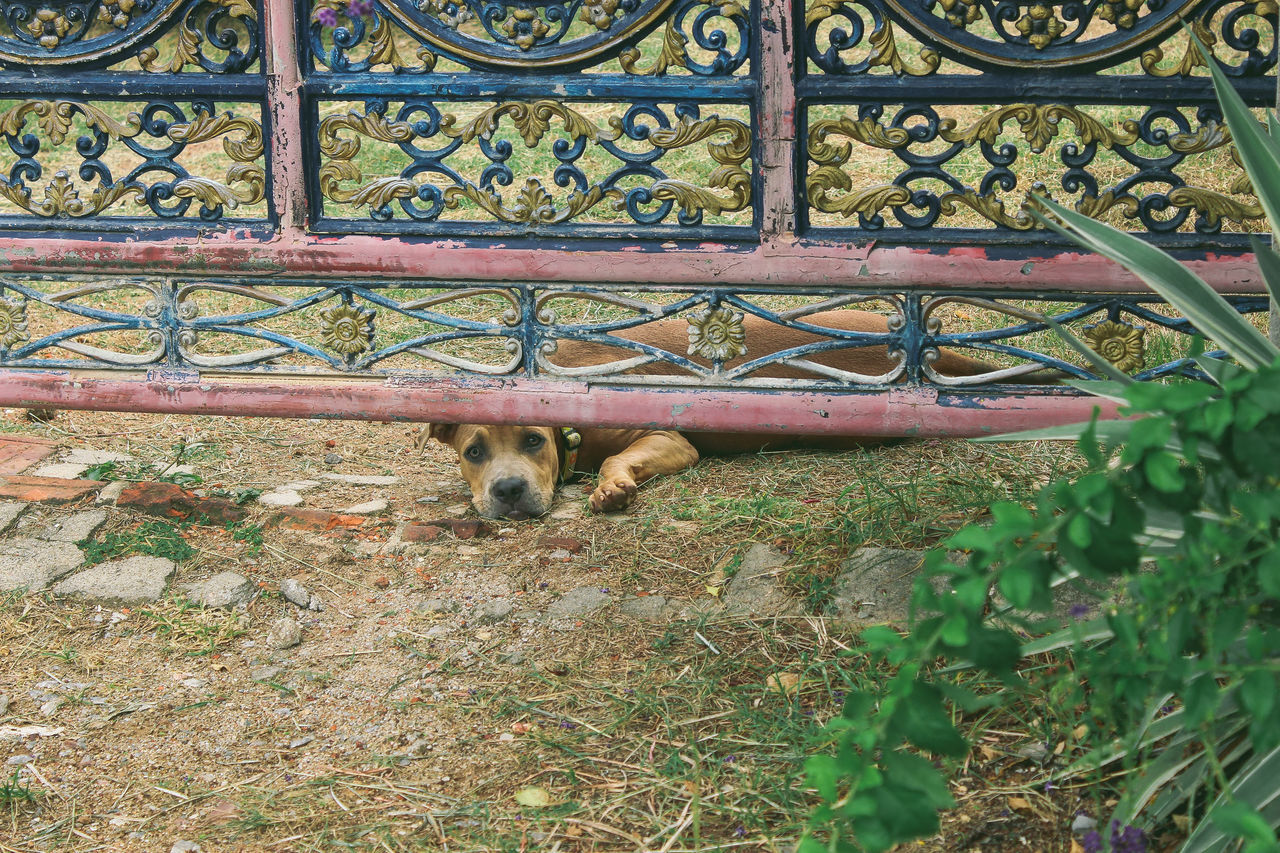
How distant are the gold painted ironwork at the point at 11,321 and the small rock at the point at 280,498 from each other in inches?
39.7

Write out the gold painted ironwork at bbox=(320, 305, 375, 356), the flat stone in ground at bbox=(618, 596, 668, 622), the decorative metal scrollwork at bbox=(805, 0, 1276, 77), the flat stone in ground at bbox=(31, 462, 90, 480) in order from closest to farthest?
the decorative metal scrollwork at bbox=(805, 0, 1276, 77)
the flat stone in ground at bbox=(618, 596, 668, 622)
the gold painted ironwork at bbox=(320, 305, 375, 356)
the flat stone in ground at bbox=(31, 462, 90, 480)

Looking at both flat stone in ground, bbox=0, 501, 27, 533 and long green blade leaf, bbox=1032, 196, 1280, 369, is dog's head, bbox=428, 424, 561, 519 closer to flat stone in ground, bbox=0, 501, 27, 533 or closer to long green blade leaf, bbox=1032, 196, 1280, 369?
flat stone in ground, bbox=0, 501, 27, 533

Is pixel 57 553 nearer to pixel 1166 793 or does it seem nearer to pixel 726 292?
pixel 726 292

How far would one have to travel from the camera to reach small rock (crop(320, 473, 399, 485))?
489 cm

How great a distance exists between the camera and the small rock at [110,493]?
4340 millimetres

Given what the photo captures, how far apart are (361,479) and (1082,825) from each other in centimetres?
329

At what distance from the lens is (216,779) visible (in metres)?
2.86

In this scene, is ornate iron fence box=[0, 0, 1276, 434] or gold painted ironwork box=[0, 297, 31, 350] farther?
gold painted ironwork box=[0, 297, 31, 350]

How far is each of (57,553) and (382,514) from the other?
1.08m

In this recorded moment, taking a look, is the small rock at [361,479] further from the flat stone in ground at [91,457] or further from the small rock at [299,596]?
the small rock at [299,596]

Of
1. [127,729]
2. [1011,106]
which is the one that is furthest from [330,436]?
[1011,106]

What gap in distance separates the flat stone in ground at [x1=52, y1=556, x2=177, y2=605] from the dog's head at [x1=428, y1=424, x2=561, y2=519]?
3.71ft

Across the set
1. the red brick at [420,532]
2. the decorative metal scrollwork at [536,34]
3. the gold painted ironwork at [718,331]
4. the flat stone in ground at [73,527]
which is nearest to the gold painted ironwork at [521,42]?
the decorative metal scrollwork at [536,34]

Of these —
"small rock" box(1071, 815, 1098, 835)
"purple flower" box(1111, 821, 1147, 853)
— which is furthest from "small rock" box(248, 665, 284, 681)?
"purple flower" box(1111, 821, 1147, 853)
